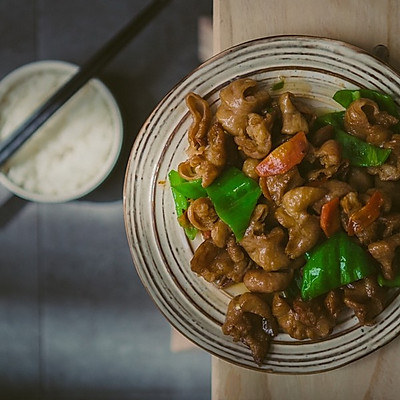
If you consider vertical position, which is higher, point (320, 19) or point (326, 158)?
point (320, 19)

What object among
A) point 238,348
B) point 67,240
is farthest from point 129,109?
point 238,348

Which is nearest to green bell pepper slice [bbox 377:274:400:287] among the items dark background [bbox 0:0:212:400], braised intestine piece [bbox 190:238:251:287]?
braised intestine piece [bbox 190:238:251:287]

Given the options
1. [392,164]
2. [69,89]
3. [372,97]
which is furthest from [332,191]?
[69,89]

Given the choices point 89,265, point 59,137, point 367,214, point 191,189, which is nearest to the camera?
point 367,214

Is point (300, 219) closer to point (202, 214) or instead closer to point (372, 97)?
point (202, 214)

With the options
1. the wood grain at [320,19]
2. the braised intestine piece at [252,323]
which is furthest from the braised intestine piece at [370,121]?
the braised intestine piece at [252,323]

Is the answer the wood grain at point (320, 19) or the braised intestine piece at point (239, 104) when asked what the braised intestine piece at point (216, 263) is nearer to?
the braised intestine piece at point (239, 104)
